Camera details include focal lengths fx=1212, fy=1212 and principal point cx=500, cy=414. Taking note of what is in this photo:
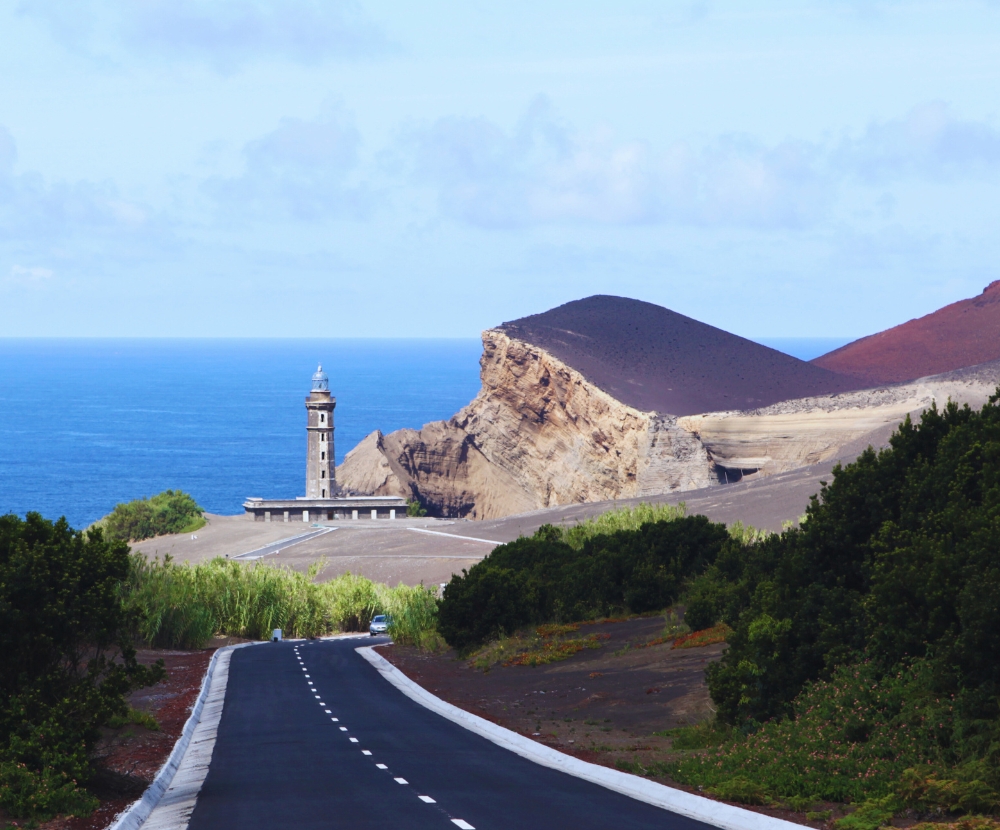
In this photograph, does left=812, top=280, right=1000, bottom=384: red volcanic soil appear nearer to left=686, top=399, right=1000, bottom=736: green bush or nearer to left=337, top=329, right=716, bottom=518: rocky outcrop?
left=337, top=329, right=716, bottom=518: rocky outcrop

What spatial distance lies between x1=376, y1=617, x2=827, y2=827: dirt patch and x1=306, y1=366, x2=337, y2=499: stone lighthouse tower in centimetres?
5516

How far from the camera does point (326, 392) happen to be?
89750 mm

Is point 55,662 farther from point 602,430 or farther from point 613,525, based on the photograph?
point 602,430

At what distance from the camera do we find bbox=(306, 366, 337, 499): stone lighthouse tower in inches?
3467

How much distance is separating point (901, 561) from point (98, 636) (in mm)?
9590

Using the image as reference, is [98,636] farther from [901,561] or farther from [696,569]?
[696,569]

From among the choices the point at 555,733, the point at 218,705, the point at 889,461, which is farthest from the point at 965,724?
the point at 218,705

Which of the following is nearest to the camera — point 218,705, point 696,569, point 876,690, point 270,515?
point 876,690

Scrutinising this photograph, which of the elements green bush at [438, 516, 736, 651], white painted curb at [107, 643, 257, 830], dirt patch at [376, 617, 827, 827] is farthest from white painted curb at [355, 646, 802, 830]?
green bush at [438, 516, 736, 651]

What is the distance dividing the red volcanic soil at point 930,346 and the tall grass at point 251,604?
92.6 meters

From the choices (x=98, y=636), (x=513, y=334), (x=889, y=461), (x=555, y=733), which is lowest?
(x=555, y=733)

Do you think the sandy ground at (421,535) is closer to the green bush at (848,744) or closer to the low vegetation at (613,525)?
the low vegetation at (613,525)

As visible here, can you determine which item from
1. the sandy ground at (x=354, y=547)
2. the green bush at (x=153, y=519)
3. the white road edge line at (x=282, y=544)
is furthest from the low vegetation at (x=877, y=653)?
the green bush at (x=153, y=519)

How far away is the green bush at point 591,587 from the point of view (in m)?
34.6
